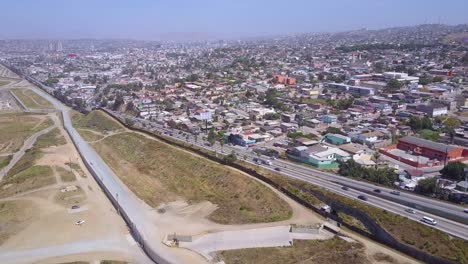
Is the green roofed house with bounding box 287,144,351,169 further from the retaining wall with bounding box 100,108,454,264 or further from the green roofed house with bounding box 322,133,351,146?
the retaining wall with bounding box 100,108,454,264

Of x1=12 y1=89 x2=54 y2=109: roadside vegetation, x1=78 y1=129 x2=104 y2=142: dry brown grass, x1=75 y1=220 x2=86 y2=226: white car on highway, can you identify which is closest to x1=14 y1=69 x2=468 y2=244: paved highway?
x1=75 y1=220 x2=86 y2=226: white car on highway

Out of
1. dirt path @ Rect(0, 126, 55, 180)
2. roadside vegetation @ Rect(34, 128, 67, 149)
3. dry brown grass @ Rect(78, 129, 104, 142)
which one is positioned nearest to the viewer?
dirt path @ Rect(0, 126, 55, 180)

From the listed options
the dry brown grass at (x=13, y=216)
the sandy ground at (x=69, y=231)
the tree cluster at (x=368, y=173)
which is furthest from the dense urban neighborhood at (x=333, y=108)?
the dry brown grass at (x=13, y=216)

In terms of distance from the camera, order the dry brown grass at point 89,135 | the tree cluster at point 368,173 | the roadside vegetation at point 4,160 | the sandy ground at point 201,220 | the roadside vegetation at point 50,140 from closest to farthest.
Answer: the sandy ground at point 201,220 < the tree cluster at point 368,173 < the roadside vegetation at point 4,160 < the roadside vegetation at point 50,140 < the dry brown grass at point 89,135

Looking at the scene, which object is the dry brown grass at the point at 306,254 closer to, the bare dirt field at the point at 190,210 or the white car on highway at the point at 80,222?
the bare dirt field at the point at 190,210

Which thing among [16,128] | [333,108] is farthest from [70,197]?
[333,108]

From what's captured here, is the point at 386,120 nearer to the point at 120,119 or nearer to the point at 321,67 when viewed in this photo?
the point at 120,119
